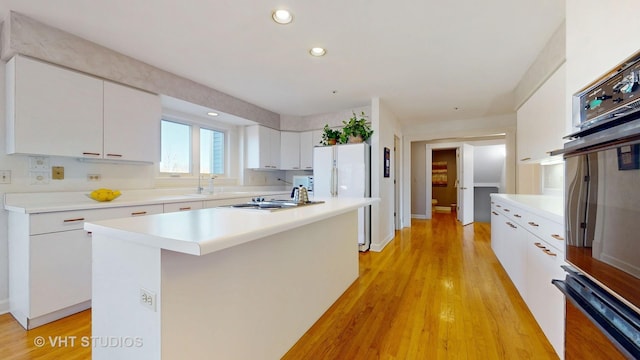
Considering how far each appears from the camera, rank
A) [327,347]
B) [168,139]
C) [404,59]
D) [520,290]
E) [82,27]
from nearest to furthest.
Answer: [327,347] → [82,27] → [520,290] → [404,59] → [168,139]

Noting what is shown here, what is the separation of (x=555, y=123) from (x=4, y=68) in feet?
14.9

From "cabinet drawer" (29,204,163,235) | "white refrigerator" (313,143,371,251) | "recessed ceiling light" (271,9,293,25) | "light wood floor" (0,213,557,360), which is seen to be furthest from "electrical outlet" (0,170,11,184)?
"white refrigerator" (313,143,371,251)

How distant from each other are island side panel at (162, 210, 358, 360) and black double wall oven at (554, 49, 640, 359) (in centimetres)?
137

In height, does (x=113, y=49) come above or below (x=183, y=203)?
above

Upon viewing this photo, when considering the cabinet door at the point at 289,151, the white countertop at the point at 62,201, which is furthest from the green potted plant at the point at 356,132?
the white countertop at the point at 62,201

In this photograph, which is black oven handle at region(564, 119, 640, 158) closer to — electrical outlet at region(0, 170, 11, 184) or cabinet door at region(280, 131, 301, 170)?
electrical outlet at region(0, 170, 11, 184)

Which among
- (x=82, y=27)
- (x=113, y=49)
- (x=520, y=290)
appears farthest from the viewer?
(x=113, y=49)

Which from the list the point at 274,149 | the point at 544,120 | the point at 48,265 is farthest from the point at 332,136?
the point at 48,265

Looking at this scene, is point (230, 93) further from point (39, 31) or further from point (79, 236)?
point (79, 236)

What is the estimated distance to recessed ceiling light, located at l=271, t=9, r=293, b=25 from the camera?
194cm

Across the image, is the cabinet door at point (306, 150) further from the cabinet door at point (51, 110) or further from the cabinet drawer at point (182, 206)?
the cabinet door at point (51, 110)

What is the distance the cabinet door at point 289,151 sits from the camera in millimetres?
4957

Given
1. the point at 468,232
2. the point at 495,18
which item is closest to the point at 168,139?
the point at 495,18

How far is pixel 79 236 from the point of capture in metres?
2.08
